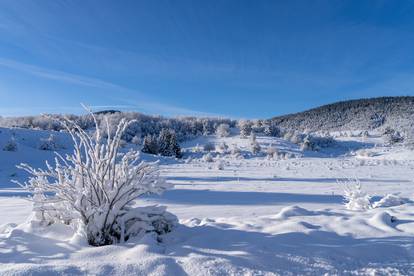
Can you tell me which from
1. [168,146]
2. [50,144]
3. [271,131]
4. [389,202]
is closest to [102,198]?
[389,202]

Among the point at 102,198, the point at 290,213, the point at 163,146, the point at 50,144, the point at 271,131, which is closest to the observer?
the point at 102,198

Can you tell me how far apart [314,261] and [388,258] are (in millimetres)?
646

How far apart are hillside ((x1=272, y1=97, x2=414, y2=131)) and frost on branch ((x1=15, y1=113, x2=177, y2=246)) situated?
58.9m

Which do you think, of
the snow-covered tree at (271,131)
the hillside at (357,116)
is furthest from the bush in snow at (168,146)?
the hillside at (357,116)

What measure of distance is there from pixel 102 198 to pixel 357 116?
74.1m

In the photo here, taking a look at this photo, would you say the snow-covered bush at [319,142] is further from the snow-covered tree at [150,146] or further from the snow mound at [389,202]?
the snow mound at [389,202]

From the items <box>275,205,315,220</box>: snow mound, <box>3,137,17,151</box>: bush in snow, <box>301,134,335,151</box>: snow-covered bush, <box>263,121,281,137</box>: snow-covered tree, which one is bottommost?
<box>275,205,315,220</box>: snow mound

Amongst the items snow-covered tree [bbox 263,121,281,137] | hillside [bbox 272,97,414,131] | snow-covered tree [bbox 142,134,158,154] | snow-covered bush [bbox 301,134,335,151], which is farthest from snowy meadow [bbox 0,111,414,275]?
hillside [bbox 272,97,414,131]

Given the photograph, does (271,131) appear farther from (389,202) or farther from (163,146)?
(389,202)

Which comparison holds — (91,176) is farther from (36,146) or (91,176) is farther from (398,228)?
(36,146)

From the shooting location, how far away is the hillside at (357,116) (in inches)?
2446

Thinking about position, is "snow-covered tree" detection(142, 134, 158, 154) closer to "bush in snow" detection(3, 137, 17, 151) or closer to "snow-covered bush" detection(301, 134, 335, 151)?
"bush in snow" detection(3, 137, 17, 151)

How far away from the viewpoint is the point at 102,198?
11.2 ft

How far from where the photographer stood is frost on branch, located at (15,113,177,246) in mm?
3236
